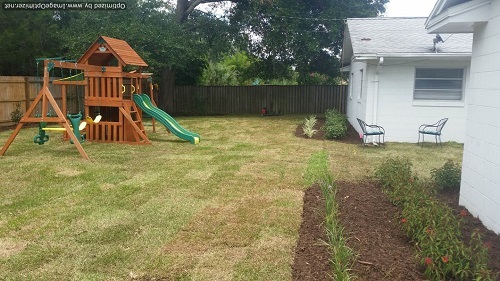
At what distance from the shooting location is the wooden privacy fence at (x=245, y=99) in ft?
74.7

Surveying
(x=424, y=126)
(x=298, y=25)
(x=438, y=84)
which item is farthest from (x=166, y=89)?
(x=438, y=84)

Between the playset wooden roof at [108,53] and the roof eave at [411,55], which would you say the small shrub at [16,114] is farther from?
the roof eave at [411,55]

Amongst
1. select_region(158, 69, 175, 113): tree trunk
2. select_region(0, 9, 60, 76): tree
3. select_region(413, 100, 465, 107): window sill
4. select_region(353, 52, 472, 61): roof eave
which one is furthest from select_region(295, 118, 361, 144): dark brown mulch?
select_region(0, 9, 60, 76): tree

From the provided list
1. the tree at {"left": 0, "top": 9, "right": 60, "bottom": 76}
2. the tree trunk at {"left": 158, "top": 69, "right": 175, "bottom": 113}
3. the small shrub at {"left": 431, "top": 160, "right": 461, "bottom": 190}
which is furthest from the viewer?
the tree trunk at {"left": 158, "top": 69, "right": 175, "bottom": 113}

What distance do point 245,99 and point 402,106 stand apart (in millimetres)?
12102

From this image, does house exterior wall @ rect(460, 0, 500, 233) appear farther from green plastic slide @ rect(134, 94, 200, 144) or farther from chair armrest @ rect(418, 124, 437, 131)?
green plastic slide @ rect(134, 94, 200, 144)

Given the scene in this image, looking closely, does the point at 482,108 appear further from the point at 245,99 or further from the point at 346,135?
the point at 245,99

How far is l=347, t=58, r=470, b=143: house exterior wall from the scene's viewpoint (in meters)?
11.8

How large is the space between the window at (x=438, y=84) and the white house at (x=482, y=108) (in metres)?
6.23

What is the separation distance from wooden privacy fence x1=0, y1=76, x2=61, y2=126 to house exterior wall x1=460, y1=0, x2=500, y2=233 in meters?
13.4

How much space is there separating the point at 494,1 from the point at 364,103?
7.54 metres

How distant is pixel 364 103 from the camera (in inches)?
492

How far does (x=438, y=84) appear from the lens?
1183 cm

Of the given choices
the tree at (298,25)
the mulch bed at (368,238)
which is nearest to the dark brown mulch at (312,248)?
the mulch bed at (368,238)
